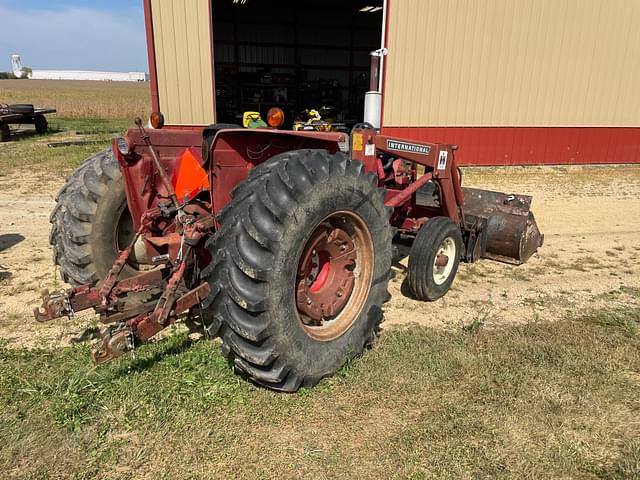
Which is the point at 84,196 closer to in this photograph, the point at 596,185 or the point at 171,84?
the point at 171,84

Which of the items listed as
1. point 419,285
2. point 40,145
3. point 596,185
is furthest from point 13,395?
point 40,145

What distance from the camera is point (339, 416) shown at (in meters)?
2.79

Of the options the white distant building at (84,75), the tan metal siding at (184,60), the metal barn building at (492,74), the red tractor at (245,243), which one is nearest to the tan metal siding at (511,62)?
the metal barn building at (492,74)

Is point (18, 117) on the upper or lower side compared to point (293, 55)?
lower

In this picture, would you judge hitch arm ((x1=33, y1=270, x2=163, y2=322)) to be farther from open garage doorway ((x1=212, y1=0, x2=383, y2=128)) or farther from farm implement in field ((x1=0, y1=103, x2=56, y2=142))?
farm implement in field ((x1=0, y1=103, x2=56, y2=142))

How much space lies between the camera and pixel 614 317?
406 centimetres

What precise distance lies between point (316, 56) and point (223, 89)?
4.05m

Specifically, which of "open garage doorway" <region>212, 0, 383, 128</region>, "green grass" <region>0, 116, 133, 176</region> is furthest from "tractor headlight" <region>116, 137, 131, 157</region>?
"open garage doorway" <region>212, 0, 383, 128</region>

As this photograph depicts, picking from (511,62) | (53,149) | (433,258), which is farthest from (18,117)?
(433,258)

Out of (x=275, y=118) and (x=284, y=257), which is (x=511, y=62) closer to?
(x=275, y=118)

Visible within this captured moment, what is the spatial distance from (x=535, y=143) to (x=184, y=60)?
851 centimetres

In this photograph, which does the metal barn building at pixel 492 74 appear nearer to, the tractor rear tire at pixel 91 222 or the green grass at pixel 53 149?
the green grass at pixel 53 149

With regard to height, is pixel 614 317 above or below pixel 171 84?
below

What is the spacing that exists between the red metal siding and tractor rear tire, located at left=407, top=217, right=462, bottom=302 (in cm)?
711
